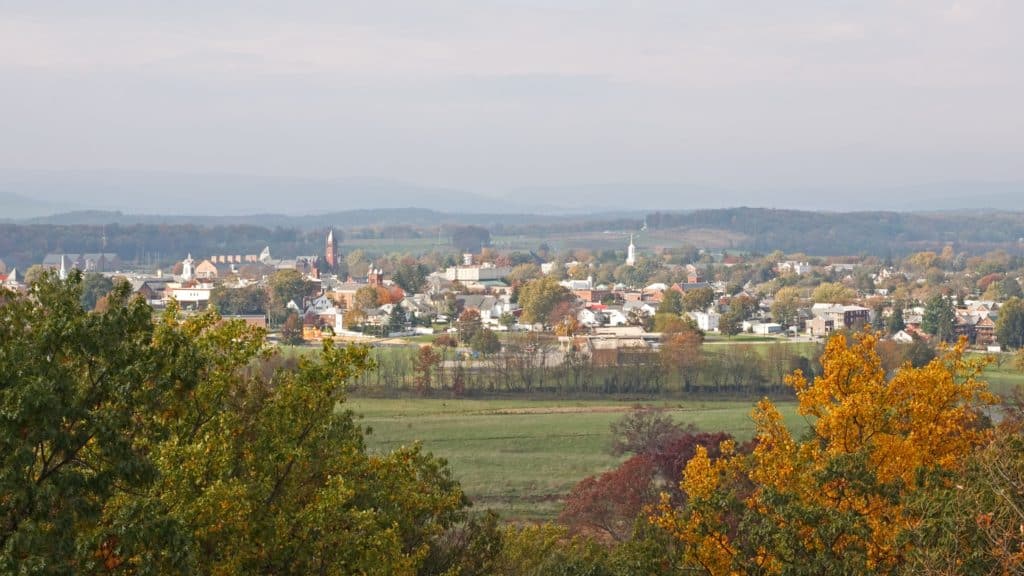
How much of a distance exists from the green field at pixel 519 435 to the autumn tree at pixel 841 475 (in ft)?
43.9

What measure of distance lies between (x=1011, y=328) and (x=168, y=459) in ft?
229

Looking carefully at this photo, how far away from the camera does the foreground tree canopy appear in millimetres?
9227

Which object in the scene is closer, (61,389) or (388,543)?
(61,389)

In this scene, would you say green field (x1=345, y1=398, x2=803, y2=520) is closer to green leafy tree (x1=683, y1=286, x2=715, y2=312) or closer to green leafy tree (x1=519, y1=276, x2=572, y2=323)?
green leafy tree (x1=519, y1=276, x2=572, y2=323)

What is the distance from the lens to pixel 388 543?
1162cm

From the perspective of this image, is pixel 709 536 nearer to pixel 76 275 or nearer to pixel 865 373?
pixel 865 373

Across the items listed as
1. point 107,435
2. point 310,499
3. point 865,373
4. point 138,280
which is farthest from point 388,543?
point 138,280

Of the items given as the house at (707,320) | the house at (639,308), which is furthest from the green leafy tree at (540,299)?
the house at (707,320)

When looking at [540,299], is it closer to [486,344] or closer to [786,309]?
[786,309]

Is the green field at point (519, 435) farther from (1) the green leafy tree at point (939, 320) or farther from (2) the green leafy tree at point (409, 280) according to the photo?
(2) the green leafy tree at point (409, 280)

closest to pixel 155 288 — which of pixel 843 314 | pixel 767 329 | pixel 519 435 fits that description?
pixel 767 329

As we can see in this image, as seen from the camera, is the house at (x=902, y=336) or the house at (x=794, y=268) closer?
the house at (x=902, y=336)

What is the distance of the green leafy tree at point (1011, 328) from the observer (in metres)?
73.4

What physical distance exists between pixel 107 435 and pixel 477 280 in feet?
402
